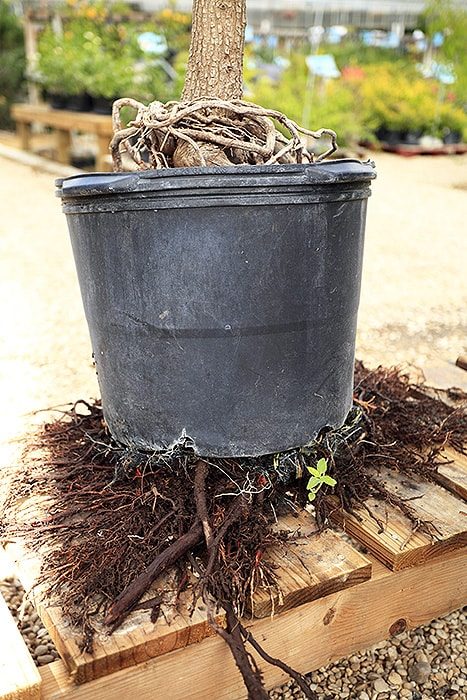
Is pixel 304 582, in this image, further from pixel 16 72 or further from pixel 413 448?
pixel 16 72

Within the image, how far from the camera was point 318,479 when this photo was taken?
1.44 meters

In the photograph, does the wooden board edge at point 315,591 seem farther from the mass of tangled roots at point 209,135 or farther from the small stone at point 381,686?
the mass of tangled roots at point 209,135

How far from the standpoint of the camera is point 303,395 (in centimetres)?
142

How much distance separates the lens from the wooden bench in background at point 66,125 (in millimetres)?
6869

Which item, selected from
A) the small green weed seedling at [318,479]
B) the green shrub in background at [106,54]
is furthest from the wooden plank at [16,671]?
the green shrub in background at [106,54]

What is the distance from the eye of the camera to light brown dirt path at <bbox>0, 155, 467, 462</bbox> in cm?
285

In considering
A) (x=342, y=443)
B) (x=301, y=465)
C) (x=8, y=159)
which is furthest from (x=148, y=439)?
(x=8, y=159)

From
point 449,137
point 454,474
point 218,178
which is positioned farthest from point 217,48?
point 449,137

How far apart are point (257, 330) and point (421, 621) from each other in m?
0.71

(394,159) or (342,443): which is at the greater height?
(342,443)

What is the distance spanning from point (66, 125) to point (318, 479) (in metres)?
6.92

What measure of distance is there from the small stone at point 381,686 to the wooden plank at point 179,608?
274 millimetres

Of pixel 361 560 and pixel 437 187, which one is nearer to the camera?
pixel 361 560

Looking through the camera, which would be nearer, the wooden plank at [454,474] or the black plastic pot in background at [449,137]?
the wooden plank at [454,474]
